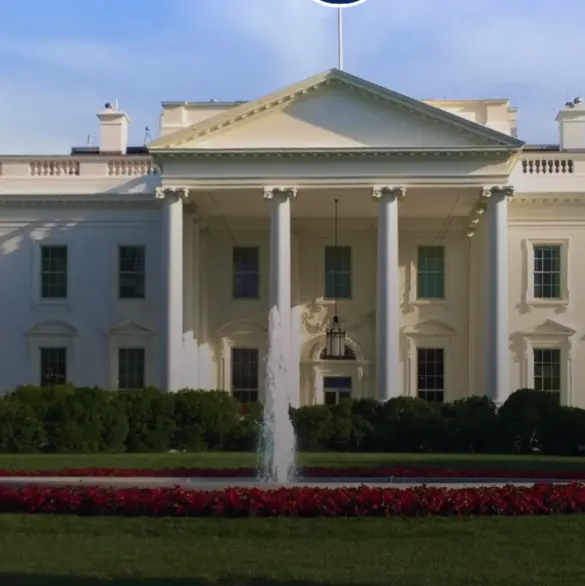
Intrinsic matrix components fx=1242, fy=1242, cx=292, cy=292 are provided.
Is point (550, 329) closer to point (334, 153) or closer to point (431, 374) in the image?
point (431, 374)

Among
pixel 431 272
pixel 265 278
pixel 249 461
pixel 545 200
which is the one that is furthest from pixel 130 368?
pixel 249 461

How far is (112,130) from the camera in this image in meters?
47.8

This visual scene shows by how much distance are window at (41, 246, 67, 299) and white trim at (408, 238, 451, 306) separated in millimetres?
12352

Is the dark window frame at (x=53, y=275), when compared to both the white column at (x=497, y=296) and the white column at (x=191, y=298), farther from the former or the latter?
the white column at (x=497, y=296)

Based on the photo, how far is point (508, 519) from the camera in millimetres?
16672

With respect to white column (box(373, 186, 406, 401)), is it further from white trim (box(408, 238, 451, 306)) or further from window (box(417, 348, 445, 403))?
window (box(417, 348, 445, 403))

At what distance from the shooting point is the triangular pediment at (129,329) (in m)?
43.9

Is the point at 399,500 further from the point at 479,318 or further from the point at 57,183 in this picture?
the point at 57,183

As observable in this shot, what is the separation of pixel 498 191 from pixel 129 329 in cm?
1406

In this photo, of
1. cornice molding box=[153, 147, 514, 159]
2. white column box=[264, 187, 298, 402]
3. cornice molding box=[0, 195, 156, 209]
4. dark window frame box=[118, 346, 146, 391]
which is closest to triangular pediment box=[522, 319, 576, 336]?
cornice molding box=[153, 147, 514, 159]

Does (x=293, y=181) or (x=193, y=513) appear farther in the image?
(x=293, y=181)

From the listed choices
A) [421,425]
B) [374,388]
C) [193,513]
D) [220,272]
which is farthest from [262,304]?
[193,513]

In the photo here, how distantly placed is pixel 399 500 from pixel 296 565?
11.2 ft

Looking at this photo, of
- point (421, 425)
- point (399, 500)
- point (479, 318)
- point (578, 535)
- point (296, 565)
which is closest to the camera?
point (296, 565)
